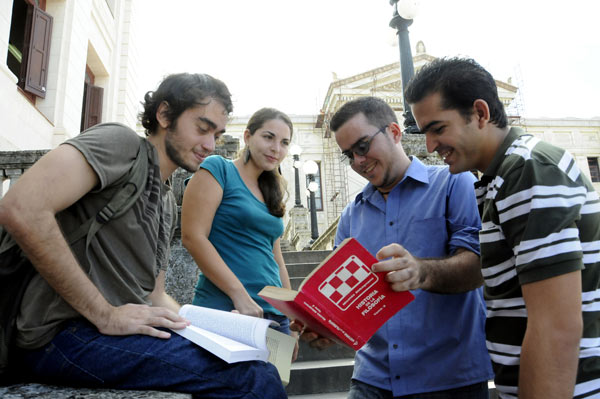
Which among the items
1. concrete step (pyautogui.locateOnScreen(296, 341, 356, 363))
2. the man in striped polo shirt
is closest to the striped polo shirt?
the man in striped polo shirt

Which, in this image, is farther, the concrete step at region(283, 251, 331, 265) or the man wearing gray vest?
the concrete step at region(283, 251, 331, 265)

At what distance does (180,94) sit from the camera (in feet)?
6.90

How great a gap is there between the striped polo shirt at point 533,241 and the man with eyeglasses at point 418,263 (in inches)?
14.7

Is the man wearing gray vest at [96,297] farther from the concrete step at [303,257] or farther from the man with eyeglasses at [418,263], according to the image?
the concrete step at [303,257]

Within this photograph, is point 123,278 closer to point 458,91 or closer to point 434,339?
point 434,339

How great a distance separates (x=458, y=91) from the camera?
1732 millimetres

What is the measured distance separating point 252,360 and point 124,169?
2.93 feet

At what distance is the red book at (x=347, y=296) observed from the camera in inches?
63.9

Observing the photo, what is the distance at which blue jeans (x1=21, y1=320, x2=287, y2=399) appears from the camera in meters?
1.38

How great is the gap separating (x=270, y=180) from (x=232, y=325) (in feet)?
4.64

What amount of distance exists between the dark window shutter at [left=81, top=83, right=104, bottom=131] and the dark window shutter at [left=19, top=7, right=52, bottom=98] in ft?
9.06

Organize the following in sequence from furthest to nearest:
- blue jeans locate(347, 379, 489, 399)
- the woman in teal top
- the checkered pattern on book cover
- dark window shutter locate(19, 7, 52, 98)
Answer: dark window shutter locate(19, 7, 52, 98) → the woman in teal top → blue jeans locate(347, 379, 489, 399) → the checkered pattern on book cover

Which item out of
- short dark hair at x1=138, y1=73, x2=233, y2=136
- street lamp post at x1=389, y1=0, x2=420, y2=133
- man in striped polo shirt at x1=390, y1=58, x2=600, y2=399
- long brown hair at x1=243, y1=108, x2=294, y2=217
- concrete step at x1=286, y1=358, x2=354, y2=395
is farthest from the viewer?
street lamp post at x1=389, y1=0, x2=420, y2=133

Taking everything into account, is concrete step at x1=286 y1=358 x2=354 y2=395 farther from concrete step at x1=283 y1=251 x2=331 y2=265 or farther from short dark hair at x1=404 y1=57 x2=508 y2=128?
concrete step at x1=283 y1=251 x2=331 y2=265
